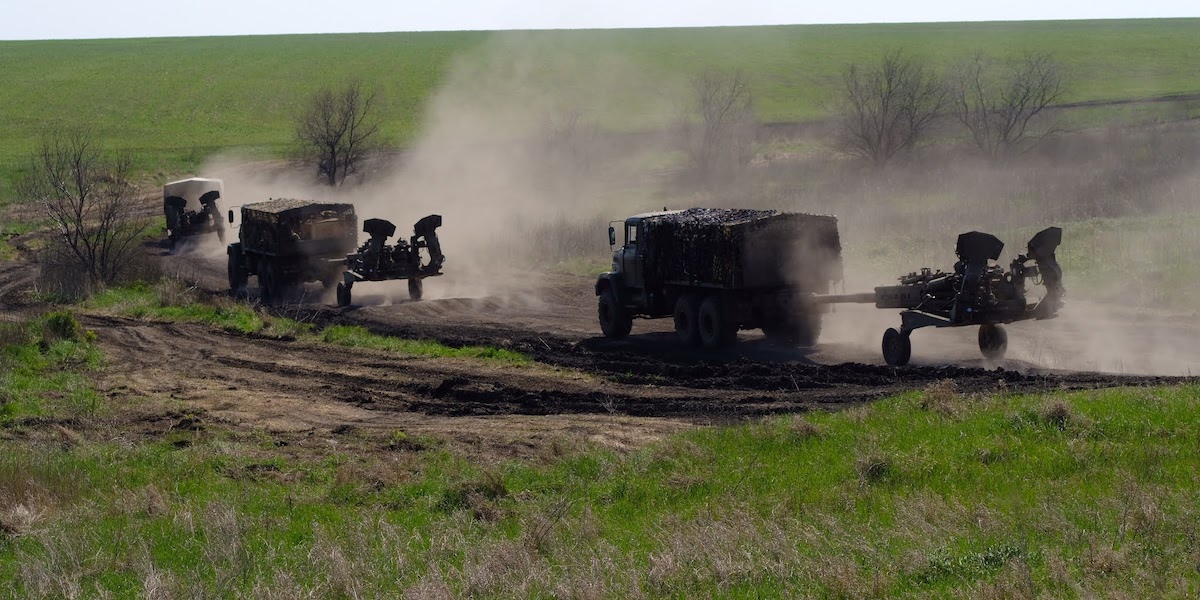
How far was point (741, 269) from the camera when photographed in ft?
72.2

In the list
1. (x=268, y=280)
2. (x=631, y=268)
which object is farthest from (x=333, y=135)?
(x=631, y=268)

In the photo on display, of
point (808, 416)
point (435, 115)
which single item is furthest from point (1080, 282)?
point (435, 115)

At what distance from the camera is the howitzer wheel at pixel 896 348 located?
66.2 feet

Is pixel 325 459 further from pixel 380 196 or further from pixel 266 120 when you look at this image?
pixel 266 120

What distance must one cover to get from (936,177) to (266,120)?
58.5 meters

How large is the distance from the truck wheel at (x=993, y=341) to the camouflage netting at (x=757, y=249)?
10.6ft

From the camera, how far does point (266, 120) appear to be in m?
97.5

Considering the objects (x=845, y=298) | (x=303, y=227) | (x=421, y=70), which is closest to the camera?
(x=845, y=298)

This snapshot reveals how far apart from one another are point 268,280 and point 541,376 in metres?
16.2

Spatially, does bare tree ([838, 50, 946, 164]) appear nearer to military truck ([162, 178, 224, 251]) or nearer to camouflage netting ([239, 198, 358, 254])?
military truck ([162, 178, 224, 251])

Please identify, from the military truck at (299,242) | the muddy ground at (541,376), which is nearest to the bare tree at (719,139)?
the military truck at (299,242)

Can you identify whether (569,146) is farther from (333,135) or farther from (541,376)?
(541,376)

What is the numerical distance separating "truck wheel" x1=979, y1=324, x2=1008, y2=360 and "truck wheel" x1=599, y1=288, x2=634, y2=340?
7312mm

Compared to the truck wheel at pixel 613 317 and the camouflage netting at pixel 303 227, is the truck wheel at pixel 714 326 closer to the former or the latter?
the truck wheel at pixel 613 317
